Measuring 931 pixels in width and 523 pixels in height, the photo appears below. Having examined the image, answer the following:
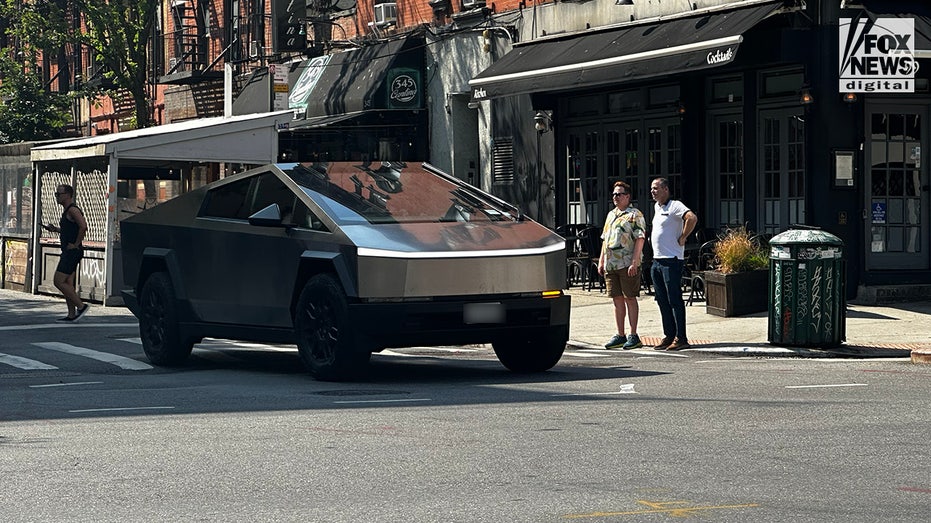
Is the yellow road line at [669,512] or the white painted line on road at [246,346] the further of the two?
the white painted line on road at [246,346]

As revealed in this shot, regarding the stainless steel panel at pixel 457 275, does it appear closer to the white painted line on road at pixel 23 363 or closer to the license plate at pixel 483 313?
the license plate at pixel 483 313

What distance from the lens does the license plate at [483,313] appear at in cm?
1211

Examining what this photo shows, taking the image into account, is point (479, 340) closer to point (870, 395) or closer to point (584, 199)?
point (870, 395)

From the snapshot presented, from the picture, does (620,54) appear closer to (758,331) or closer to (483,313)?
(758,331)

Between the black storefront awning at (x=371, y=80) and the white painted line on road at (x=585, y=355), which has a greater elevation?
the black storefront awning at (x=371, y=80)

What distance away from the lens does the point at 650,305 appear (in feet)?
67.8

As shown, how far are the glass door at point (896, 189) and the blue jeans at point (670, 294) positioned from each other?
5.06 meters

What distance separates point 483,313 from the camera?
39.9 feet

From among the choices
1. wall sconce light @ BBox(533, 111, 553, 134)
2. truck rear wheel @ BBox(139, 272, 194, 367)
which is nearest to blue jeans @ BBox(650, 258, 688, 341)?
truck rear wheel @ BBox(139, 272, 194, 367)

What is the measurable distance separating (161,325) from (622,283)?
467cm

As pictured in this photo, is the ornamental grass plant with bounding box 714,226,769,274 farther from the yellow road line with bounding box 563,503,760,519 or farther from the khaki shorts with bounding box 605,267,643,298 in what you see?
the yellow road line with bounding box 563,503,760,519

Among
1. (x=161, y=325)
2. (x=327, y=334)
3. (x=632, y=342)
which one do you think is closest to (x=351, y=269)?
(x=327, y=334)

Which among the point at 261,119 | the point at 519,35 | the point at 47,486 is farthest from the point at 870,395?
the point at 519,35

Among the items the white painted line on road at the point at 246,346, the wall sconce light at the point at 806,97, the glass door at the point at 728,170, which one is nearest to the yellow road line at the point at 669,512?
the white painted line on road at the point at 246,346
